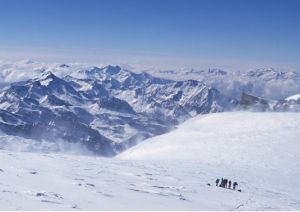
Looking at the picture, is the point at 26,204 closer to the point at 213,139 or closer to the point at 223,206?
the point at 223,206

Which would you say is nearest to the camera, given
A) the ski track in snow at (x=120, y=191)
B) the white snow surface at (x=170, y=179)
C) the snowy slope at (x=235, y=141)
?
the ski track in snow at (x=120, y=191)

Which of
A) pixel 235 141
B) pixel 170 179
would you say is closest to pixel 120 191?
pixel 170 179

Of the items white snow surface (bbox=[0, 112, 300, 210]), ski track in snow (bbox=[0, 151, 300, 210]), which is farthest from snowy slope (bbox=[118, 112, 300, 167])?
ski track in snow (bbox=[0, 151, 300, 210])

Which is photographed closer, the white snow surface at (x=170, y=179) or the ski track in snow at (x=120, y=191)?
the ski track in snow at (x=120, y=191)

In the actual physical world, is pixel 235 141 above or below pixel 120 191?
above

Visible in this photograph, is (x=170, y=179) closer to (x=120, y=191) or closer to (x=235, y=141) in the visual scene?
(x=120, y=191)

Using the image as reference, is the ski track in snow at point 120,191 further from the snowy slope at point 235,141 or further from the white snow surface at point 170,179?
the snowy slope at point 235,141

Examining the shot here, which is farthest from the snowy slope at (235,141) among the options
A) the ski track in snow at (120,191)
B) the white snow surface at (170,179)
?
the ski track in snow at (120,191)
